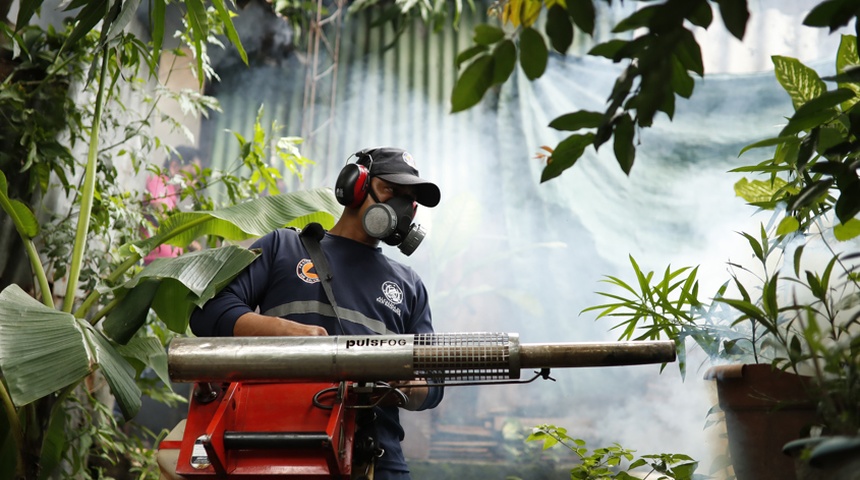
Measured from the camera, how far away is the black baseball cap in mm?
2109

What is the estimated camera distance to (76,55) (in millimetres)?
2758

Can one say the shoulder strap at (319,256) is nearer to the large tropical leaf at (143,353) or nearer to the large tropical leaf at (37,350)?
the large tropical leaf at (37,350)

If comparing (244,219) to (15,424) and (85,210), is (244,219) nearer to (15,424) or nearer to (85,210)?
(85,210)

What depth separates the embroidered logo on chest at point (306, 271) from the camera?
1959 millimetres

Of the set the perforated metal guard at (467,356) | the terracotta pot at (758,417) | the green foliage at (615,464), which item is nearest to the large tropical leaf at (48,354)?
the perforated metal guard at (467,356)

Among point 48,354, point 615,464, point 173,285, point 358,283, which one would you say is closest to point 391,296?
point 358,283

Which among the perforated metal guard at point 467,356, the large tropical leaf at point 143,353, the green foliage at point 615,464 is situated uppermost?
the large tropical leaf at point 143,353

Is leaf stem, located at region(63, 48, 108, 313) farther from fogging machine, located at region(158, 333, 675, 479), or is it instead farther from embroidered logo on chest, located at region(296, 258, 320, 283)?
fogging machine, located at region(158, 333, 675, 479)

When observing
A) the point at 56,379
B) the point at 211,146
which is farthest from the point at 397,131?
the point at 56,379

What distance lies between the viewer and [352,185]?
6.86 feet

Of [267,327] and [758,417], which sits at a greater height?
[267,327]

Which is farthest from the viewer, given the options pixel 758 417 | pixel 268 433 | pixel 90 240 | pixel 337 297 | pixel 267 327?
pixel 90 240

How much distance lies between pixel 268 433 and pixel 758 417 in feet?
3.09

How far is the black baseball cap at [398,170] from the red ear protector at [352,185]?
0.04 meters
